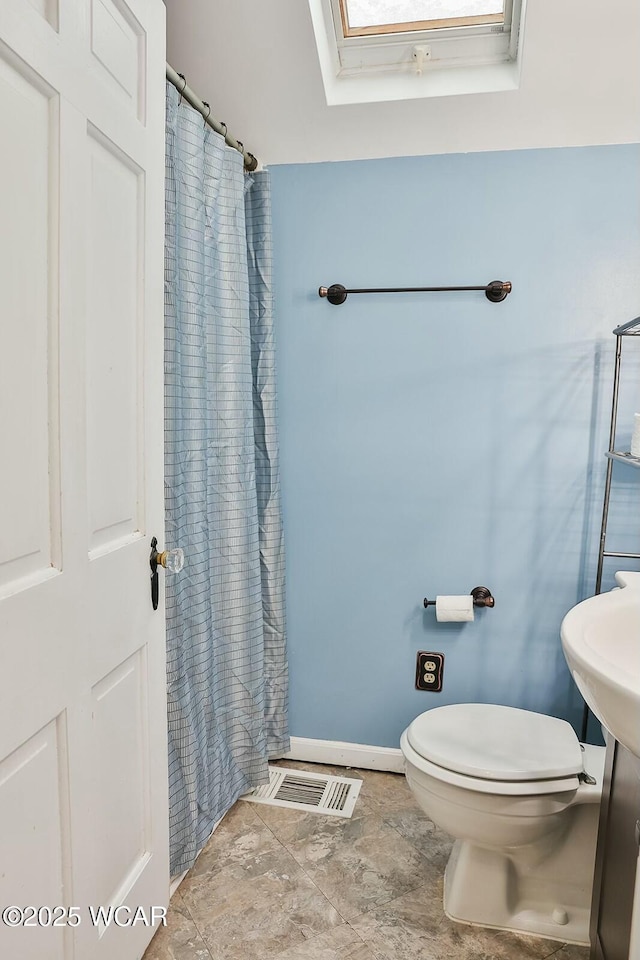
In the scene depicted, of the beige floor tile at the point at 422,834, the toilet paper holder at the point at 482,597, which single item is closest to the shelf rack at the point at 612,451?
the toilet paper holder at the point at 482,597

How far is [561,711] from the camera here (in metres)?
2.06

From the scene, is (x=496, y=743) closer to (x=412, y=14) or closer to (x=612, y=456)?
(x=612, y=456)

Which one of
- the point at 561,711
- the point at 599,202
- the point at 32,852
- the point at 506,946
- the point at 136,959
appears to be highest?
the point at 599,202

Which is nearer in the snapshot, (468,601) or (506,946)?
(506,946)

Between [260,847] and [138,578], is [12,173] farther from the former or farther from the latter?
[260,847]

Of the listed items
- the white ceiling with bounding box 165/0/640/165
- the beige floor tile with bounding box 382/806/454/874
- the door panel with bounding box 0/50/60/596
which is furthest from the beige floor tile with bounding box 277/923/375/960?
the white ceiling with bounding box 165/0/640/165

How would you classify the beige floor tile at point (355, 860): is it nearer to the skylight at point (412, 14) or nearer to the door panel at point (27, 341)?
the door panel at point (27, 341)

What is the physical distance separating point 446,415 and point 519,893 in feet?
4.32

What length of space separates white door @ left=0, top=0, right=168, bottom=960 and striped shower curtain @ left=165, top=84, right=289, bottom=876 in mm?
242

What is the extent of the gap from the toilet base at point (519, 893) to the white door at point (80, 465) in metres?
0.75

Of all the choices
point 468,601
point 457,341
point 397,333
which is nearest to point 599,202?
point 457,341

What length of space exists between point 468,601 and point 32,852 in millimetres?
1409

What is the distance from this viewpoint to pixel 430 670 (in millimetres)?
2139

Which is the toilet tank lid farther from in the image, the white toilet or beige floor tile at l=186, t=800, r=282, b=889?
beige floor tile at l=186, t=800, r=282, b=889
